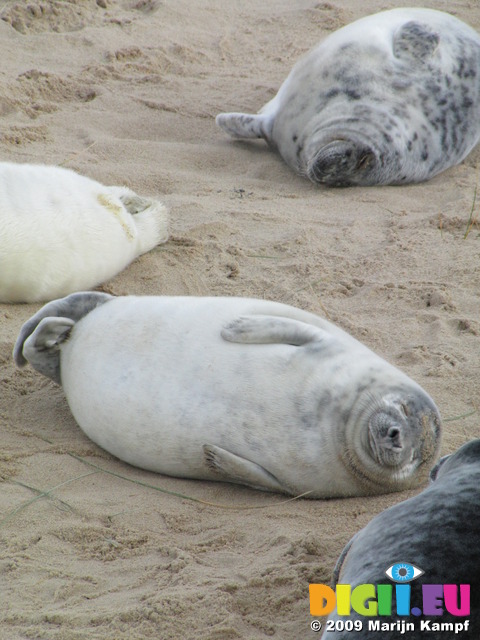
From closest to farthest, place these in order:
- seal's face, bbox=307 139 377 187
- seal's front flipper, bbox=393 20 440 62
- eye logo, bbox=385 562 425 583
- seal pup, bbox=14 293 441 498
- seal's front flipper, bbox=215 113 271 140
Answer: eye logo, bbox=385 562 425 583 → seal pup, bbox=14 293 441 498 → seal's face, bbox=307 139 377 187 → seal's front flipper, bbox=393 20 440 62 → seal's front flipper, bbox=215 113 271 140

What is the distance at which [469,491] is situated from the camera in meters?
2.10

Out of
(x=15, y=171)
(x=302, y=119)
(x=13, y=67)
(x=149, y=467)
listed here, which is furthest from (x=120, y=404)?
(x=13, y=67)

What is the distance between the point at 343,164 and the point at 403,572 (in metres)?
3.83

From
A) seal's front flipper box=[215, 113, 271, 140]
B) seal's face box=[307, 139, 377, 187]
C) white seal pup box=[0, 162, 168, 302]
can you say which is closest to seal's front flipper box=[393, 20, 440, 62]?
seal's face box=[307, 139, 377, 187]

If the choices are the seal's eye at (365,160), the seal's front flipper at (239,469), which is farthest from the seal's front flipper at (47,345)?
the seal's eye at (365,160)

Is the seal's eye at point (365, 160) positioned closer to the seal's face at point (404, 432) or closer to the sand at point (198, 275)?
the sand at point (198, 275)

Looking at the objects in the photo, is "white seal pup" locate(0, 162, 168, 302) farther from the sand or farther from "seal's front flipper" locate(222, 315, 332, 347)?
"seal's front flipper" locate(222, 315, 332, 347)

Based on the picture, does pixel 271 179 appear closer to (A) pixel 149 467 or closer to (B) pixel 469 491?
(A) pixel 149 467

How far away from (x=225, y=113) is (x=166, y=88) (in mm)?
585

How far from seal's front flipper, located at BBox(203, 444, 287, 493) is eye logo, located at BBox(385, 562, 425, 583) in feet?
3.18

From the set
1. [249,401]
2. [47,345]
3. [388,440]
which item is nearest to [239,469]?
[249,401]

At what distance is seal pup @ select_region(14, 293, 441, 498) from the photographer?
288cm

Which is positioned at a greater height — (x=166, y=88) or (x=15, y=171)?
(x=15, y=171)

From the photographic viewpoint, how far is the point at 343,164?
544 cm
